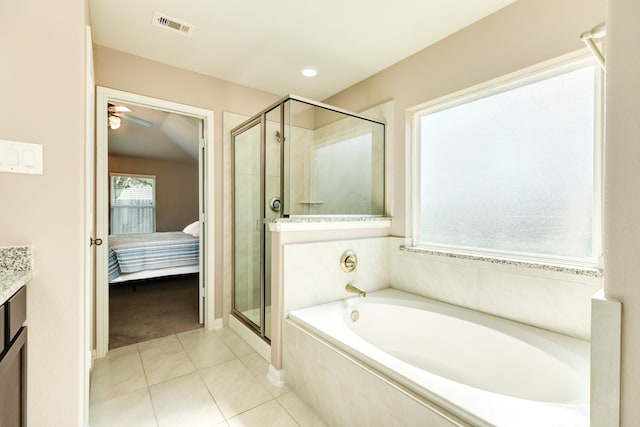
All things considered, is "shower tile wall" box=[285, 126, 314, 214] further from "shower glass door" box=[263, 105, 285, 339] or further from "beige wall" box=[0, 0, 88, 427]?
"beige wall" box=[0, 0, 88, 427]

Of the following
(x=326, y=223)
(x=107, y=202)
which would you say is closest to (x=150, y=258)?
(x=107, y=202)

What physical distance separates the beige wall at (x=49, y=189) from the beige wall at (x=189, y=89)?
1291 mm

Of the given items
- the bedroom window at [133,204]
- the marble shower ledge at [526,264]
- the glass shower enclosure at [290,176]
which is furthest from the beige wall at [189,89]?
the bedroom window at [133,204]

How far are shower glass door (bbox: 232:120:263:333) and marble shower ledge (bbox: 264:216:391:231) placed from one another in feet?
1.12

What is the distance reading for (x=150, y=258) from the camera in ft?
12.6

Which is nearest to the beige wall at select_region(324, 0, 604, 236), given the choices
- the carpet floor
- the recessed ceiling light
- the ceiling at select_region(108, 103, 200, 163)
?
the recessed ceiling light

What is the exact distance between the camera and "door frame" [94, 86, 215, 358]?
7.16ft

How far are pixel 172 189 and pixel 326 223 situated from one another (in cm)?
590

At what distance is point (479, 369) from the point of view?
1694 millimetres

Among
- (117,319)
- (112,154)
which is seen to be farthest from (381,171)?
(112,154)

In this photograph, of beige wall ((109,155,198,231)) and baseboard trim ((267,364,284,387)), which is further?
beige wall ((109,155,198,231))

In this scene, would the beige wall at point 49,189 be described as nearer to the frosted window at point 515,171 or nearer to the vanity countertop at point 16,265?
the vanity countertop at point 16,265

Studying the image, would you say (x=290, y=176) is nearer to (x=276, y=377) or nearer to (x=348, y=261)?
(x=348, y=261)

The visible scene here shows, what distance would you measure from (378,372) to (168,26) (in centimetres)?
248
